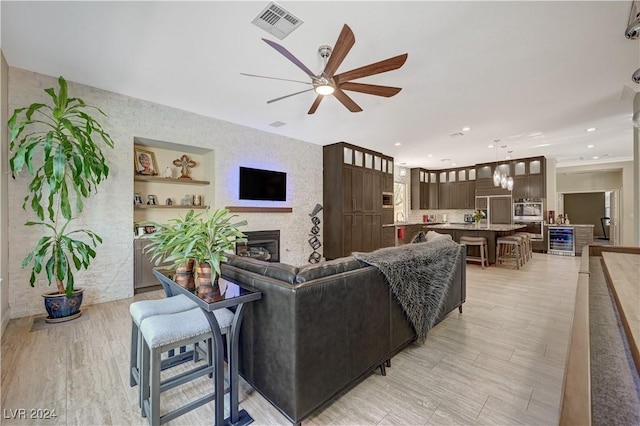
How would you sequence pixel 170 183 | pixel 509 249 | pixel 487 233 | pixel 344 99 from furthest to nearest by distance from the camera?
pixel 509 249 → pixel 487 233 → pixel 170 183 → pixel 344 99

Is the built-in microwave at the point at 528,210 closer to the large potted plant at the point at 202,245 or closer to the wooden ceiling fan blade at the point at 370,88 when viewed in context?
the wooden ceiling fan blade at the point at 370,88

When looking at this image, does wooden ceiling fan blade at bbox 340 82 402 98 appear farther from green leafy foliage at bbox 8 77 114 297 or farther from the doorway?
the doorway

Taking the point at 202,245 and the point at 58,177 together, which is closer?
the point at 202,245

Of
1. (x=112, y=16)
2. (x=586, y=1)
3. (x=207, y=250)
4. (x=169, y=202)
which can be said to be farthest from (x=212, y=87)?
(x=586, y=1)

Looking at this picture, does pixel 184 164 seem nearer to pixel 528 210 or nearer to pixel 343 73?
pixel 343 73

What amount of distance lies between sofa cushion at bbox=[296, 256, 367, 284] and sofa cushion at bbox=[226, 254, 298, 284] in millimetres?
47

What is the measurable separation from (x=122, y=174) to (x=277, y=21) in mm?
2990

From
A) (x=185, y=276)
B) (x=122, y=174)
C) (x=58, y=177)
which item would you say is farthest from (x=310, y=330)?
(x=122, y=174)

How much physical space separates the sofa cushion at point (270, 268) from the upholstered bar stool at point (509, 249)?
5.81 metres

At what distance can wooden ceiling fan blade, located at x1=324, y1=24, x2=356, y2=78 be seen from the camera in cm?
203

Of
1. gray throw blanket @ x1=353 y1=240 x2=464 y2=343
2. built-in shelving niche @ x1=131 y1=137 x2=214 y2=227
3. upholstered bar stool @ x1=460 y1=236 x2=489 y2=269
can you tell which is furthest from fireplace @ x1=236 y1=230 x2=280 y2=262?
upholstered bar stool @ x1=460 y1=236 x2=489 y2=269

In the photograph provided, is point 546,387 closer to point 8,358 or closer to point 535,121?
point 8,358

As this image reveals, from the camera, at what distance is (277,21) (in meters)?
2.34

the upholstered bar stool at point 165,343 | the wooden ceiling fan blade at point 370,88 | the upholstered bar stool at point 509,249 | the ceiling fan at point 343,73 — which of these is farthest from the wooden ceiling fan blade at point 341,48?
the upholstered bar stool at point 509,249
